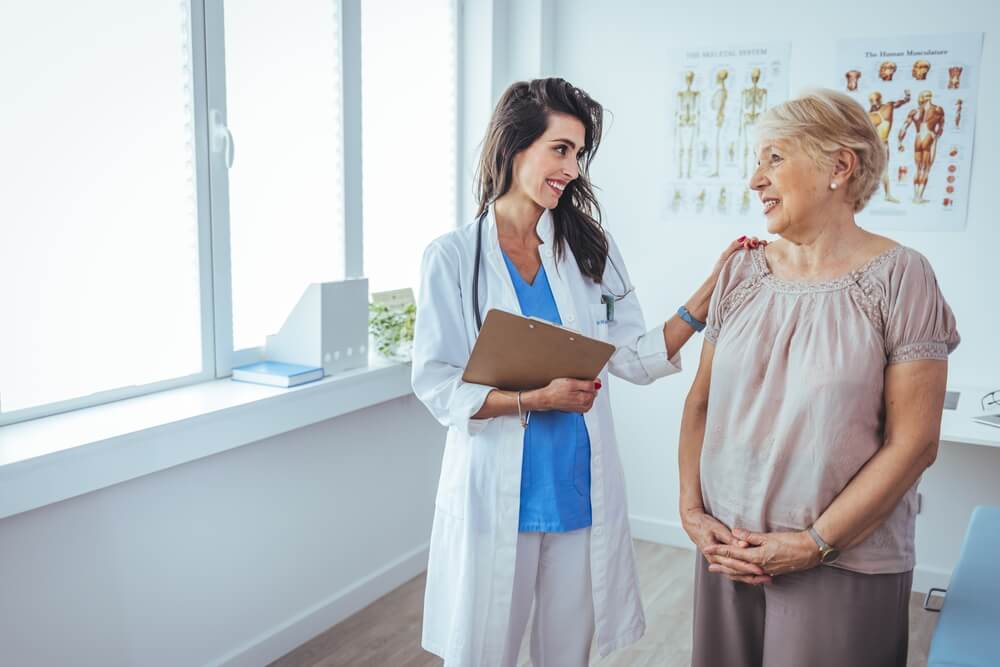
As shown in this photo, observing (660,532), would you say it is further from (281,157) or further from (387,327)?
(281,157)

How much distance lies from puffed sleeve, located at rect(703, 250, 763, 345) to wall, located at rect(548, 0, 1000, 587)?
1816mm

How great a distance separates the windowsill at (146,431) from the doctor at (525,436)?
0.70 metres

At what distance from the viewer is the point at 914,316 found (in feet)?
4.34

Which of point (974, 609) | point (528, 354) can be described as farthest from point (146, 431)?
point (974, 609)

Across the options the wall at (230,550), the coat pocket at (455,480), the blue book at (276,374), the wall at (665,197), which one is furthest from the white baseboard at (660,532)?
the coat pocket at (455,480)

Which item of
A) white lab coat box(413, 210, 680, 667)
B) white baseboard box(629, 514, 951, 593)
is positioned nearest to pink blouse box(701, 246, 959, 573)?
white lab coat box(413, 210, 680, 667)

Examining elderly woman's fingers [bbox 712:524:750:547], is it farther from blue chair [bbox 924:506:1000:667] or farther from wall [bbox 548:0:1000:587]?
wall [bbox 548:0:1000:587]

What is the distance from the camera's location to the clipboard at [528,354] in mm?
1663

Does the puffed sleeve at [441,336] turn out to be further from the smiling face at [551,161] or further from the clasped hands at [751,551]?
the clasped hands at [751,551]

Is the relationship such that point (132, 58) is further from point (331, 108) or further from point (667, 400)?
point (667, 400)

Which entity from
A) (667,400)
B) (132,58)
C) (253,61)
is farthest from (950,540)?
(132,58)

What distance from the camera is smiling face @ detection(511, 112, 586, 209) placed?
1.86m

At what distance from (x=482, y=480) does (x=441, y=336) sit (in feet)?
1.01

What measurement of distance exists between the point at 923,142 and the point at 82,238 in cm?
263
